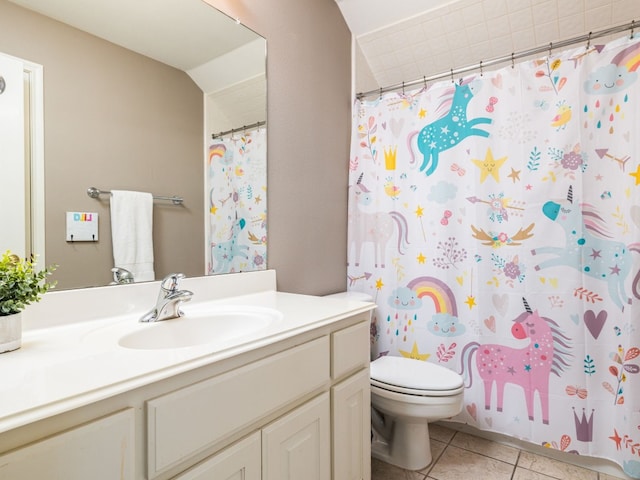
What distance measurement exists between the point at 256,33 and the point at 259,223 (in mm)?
850

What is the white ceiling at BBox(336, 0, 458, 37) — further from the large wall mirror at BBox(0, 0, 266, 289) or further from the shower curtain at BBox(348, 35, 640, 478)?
the large wall mirror at BBox(0, 0, 266, 289)

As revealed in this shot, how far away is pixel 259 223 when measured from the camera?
63.6 inches

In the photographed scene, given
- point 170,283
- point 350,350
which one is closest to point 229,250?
point 170,283

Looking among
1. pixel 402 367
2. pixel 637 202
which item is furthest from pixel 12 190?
pixel 637 202

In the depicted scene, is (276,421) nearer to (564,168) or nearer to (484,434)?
(484,434)

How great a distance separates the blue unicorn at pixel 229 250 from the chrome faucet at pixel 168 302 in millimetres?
307

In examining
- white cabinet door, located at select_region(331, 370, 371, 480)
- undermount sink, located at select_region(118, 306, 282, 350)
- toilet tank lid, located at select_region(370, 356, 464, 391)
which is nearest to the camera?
undermount sink, located at select_region(118, 306, 282, 350)

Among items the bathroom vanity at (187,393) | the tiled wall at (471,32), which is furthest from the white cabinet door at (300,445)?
the tiled wall at (471,32)

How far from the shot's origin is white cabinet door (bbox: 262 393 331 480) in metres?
0.91

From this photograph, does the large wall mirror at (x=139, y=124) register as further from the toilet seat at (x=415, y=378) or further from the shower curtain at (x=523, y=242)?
the shower curtain at (x=523, y=242)

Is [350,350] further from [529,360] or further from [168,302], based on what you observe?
[529,360]

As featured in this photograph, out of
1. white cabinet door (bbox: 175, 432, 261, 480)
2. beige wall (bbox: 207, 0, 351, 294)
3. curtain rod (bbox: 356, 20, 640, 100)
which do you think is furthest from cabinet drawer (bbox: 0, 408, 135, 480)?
curtain rod (bbox: 356, 20, 640, 100)

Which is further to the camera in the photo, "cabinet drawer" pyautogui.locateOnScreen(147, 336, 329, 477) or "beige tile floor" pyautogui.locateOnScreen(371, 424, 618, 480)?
"beige tile floor" pyautogui.locateOnScreen(371, 424, 618, 480)

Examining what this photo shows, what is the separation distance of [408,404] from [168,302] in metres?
1.08
